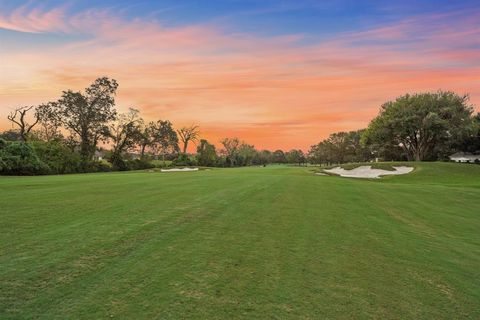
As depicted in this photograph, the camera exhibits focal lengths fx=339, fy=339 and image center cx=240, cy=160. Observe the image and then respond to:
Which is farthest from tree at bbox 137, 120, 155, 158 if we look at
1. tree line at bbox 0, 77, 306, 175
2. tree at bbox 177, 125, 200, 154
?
tree at bbox 177, 125, 200, 154

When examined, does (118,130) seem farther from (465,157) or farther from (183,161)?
(465,157)

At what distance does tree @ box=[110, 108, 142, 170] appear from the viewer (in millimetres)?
63106

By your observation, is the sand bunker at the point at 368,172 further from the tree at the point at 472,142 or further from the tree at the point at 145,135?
the tree at the point at 145,135

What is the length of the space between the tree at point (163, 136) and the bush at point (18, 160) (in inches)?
1477

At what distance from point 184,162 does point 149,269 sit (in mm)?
71527

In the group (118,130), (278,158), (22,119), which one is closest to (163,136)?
(118,130)

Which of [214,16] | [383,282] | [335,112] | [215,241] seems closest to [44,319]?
[215,241]

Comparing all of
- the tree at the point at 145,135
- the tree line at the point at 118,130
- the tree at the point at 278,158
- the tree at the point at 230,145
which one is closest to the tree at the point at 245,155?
the tree at the point at 230,145

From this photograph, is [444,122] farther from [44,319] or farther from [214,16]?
[44,319]

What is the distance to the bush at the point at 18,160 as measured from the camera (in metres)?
34.1

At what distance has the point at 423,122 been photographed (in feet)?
163

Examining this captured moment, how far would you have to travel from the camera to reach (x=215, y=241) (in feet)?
20.7

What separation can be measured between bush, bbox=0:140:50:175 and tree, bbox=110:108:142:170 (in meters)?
24.7

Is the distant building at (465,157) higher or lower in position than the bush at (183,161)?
higher
